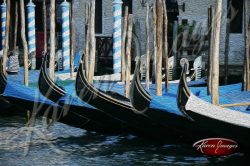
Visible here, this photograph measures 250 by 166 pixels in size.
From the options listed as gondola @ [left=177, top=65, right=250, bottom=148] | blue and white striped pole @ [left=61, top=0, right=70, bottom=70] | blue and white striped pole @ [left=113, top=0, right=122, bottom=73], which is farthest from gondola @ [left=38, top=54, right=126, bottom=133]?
blue and white striped pole @ [left=61, top=0, right=70, bottom=70]

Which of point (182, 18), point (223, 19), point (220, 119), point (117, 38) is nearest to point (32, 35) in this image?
point (117, 38)

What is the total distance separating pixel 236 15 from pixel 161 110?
29.2 feet

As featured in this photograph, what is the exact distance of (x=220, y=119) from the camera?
27.8 feet

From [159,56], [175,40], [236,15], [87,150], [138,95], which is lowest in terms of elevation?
[87,150]

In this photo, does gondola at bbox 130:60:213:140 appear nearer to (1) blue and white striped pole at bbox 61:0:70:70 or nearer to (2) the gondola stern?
(2) the gondola stern

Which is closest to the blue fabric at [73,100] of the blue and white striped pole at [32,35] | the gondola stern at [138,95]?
the gondola stern at [138,95]

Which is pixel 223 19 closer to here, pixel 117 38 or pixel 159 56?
pixel 117 38

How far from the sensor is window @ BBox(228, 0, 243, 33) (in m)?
17.9

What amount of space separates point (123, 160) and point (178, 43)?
797 centimetres

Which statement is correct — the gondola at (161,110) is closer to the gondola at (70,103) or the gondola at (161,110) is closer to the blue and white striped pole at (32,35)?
the gondola at (70,103)

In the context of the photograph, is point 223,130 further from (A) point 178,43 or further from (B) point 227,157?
(A) point 178,43

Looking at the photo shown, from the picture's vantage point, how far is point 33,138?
1132 cm

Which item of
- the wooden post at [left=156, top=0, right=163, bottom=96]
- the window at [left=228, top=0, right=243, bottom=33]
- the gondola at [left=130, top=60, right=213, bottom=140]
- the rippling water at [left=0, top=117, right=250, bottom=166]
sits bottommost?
the rippling water at [left=0, top=117, right=250, bottom=166]

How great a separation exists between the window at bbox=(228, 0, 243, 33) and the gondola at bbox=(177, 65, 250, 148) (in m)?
9.64
